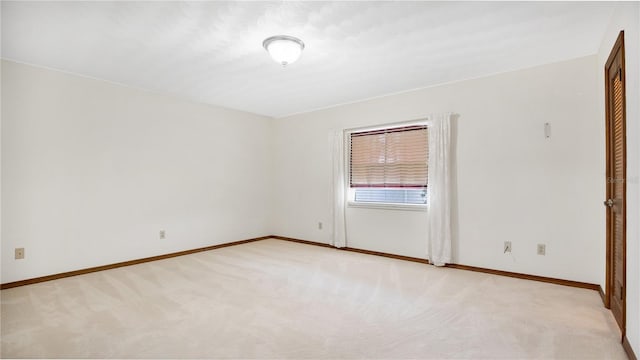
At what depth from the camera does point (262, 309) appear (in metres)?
2.73

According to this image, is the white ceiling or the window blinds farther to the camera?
the window blinds

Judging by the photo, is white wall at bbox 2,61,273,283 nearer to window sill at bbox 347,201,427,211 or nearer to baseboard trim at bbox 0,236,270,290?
baseboard trim at bbox 0,236,270,290

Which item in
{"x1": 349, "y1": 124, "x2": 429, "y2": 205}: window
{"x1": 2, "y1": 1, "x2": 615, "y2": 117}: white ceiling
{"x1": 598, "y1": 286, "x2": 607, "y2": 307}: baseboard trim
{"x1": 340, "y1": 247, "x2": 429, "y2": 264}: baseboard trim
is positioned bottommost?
{"x1": 340, "y1": 247, "x2": 429, "y2": 264}: baseboard trim

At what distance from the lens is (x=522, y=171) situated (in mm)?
3602

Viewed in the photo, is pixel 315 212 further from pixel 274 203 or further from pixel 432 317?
pixel 432 317

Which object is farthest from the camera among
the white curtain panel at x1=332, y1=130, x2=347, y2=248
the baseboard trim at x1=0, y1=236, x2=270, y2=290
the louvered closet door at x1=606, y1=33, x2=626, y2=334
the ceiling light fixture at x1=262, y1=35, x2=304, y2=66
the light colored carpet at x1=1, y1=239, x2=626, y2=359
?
the white curtain panel at x1=332, y1=130, x2=347, y2=248

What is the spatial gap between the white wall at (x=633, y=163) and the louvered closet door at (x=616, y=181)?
118mm

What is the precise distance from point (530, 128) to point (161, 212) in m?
4.82

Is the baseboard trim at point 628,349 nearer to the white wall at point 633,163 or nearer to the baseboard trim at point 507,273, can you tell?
the white wall at point 633,163

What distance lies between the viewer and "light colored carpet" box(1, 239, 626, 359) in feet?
6.82

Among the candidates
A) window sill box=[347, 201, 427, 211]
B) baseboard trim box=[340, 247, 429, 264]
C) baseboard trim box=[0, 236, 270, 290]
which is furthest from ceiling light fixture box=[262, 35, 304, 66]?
baseboard trim box=[0, 236, 270, 290]

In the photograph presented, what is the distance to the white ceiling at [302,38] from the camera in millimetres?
2391

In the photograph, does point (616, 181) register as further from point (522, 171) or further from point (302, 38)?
point (302, 38)

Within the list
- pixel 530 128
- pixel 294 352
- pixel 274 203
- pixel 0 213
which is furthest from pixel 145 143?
pixel 530 128
